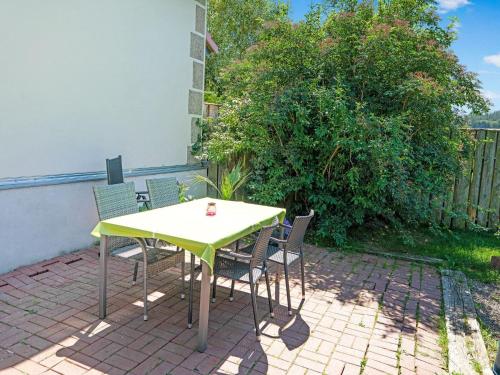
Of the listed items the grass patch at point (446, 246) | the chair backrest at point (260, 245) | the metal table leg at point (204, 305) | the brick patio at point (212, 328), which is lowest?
the brick patio at point (212, 328)

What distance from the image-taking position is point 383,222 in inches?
247

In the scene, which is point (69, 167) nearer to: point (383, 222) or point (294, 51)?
point (294, 51)

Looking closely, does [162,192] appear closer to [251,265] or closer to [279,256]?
[279,256]

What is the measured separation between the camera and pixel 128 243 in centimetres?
353

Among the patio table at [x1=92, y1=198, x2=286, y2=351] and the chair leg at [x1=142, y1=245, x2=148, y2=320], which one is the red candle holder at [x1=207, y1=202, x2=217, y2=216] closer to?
the patio table at [x1=92, y1=198, x2=286, y2=351]

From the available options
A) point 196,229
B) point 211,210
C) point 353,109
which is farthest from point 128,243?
point 353,109

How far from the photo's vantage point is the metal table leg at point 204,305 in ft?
8.63

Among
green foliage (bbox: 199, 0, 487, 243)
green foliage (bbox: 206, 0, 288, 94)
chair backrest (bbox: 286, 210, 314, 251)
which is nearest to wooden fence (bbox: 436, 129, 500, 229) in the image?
green foliage (bbox: 199, 0, 487, 243)

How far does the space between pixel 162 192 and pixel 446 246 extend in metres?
3.91

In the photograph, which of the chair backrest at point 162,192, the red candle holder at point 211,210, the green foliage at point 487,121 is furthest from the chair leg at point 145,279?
the green foliage at point 487,121

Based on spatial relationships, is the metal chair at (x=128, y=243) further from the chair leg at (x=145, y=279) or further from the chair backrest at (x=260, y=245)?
the chair backrest at (x=260, y=245)

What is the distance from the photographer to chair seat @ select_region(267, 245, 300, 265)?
343cm

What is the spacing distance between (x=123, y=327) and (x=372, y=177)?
3594mm

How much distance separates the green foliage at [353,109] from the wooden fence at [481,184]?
23.3 inches
